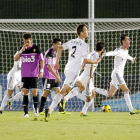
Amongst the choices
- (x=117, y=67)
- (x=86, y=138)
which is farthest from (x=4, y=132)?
(x=117, y=67)

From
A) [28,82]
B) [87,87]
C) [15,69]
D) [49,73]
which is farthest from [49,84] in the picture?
[15,69]

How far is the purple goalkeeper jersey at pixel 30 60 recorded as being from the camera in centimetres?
848

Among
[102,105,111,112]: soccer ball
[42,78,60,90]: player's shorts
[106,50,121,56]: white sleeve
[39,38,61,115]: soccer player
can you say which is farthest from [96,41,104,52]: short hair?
[102,105,111,112]: soccer ball

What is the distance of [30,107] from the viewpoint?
1284 centimetres

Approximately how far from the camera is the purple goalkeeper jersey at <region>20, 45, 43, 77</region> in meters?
8.48

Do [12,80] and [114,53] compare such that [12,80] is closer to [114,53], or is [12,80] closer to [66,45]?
[114,53]

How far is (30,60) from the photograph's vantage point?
8.50 m

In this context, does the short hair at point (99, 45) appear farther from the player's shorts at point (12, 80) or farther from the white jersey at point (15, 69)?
the player's shorts at point (12, 80)

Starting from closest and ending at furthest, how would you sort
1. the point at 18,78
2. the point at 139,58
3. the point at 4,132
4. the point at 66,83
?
the point at 4,132
the point at 66,83
the point at 18,78
the point at 139,58

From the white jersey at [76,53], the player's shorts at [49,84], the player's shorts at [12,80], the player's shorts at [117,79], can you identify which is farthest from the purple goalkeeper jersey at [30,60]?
the player's shorts at [117,79]
